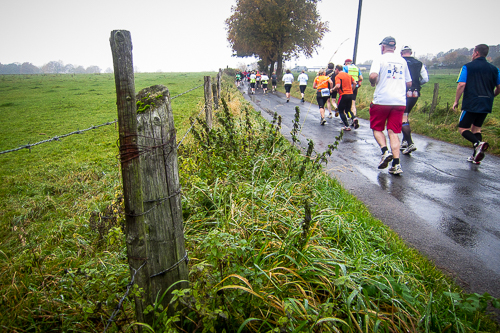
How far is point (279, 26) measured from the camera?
32000 millimetres

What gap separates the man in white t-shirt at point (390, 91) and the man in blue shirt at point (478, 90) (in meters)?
1.43

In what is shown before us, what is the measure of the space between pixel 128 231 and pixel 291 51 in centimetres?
3657

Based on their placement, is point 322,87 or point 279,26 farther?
point 279,26

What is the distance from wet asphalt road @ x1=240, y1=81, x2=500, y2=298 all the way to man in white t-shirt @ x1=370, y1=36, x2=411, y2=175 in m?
0.64

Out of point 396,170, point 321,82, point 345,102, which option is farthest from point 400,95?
point 321,82

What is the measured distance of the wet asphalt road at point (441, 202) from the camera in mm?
2748

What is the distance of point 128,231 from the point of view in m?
1.51

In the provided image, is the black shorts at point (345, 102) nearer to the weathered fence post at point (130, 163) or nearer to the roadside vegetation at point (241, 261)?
the roadside vegetation at point (241, 261)

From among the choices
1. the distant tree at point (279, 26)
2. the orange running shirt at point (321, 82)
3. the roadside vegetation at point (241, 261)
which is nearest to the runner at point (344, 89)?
the orange running shirt at point (321, 82)

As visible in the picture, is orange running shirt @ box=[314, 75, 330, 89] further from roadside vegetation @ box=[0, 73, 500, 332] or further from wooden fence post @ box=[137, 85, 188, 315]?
wooden fence post @ box=[137, 85, 188, 315]

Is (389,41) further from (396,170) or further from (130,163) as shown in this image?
(130,163)

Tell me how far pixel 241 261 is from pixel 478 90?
5992mm

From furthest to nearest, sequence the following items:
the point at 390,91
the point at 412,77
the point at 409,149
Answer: the point at 412,77
the point at 409,149
the point at 390,91

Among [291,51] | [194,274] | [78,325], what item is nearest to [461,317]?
[194,274]
